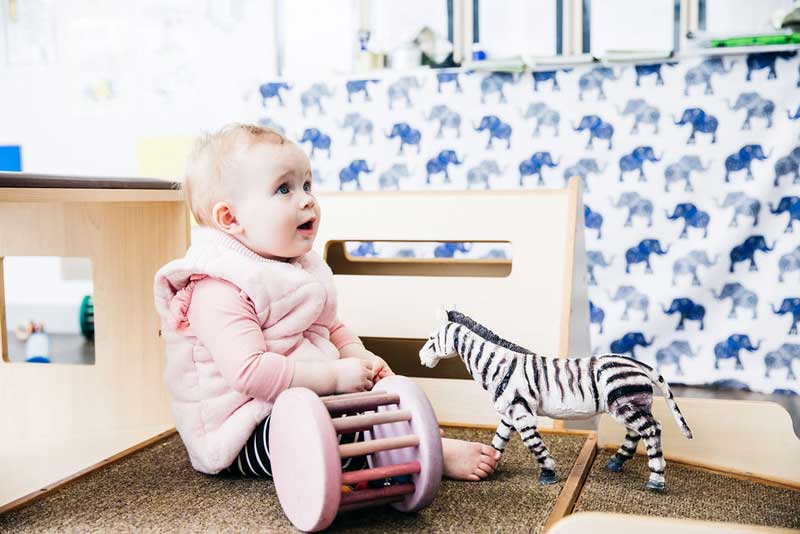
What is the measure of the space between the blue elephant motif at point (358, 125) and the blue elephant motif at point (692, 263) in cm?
89

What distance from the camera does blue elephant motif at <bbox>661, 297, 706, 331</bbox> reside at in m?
2.02

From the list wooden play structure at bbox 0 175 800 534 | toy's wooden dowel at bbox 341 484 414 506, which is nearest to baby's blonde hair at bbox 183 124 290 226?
wooden play structure at bbox 0 175 800 534

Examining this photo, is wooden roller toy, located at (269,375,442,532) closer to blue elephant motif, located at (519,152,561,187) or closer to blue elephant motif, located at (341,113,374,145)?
blue elephant motif, located at (519,152,561,187)

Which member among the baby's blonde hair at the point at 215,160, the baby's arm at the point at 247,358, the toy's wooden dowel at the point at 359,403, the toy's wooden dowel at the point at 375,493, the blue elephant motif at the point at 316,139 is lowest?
the toy's wooden dowel at the point at 375,493

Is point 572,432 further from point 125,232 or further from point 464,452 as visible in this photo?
point 125,232

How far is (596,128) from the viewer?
6.80 ft

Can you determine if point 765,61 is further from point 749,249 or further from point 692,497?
point 692,497

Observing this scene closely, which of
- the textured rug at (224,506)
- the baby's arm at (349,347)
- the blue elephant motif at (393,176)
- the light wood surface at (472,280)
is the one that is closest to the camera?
the textured rug at (224,506)

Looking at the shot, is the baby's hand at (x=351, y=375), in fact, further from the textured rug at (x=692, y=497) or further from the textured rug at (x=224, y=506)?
the textured rug at (x=692, y=497)

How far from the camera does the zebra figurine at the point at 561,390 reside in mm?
812

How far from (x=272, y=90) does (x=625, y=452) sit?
5.56ft

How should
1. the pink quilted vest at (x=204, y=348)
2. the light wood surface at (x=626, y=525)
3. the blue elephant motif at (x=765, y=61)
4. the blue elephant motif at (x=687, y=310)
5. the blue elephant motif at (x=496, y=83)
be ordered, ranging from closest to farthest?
the light wood surface at (x=626, y=525) → the pink quilted vest at (x=204, y=348) → the blue elephant motif at (x=765, y=61) → the blue elephant motif at (x=687, y=310) → the blue elephant motif at (x=496, y=83)

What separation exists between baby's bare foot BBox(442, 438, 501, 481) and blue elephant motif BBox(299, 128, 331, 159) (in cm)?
149

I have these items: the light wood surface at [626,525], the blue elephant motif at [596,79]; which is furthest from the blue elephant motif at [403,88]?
the light wood surface at [626,525]
